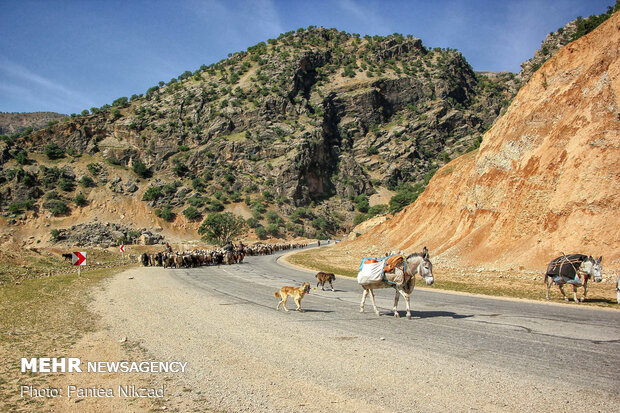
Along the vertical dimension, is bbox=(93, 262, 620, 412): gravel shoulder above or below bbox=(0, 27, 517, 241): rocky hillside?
below

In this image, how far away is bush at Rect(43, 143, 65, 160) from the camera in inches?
4321

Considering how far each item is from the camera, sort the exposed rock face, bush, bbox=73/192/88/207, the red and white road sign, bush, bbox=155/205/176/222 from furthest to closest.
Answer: bush, bbox=155/205/176/222 → bush, bbox=73/192/88/207 → the exposed rock face → the red and white road sign

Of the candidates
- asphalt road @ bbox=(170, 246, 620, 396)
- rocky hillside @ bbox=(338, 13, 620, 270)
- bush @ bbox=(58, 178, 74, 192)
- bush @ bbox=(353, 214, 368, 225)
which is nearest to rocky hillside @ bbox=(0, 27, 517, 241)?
bush @ bbox=(58, 178, 74, 192)

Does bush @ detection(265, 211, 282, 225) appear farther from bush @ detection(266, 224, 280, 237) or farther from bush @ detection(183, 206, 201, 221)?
bush @ detection(183, 206, 201, 221)

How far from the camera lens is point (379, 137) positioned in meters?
140

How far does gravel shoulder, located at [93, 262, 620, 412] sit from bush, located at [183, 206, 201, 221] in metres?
90.3

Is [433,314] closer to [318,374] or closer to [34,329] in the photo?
[318,374]

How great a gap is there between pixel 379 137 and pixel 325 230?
51502mm

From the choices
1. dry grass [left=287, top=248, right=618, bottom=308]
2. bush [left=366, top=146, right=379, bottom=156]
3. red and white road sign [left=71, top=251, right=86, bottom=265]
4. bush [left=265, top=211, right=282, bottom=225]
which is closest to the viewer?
dry grass [left=287, top=248, right=618, bottom=308]

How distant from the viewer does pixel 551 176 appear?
86.2 feet

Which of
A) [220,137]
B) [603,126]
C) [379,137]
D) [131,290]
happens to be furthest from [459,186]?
[379,137]

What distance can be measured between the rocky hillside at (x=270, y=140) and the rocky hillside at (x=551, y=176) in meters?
56.6

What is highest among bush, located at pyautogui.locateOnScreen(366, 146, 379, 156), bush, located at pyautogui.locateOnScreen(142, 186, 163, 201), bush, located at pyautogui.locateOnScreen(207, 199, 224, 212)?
bush, located at pyautogui.locateOnScreen(366, 146, 379, 156)

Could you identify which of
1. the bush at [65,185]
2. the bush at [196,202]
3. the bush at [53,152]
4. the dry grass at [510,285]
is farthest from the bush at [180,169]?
the dry grass at [510,285]
